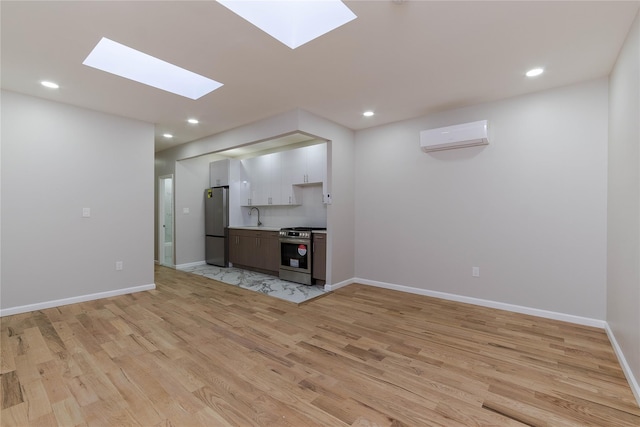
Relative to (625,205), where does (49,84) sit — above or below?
above

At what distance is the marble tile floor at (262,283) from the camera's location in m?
4.03

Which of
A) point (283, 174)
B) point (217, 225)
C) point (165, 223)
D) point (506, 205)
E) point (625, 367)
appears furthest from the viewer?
point (165, 223)

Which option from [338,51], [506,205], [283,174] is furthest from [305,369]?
[283,174]

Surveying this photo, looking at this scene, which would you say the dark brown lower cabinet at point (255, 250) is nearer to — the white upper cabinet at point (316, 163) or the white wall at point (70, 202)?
the white upper cabinet at point (316, 163)

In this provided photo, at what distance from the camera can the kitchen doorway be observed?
6.29 metres

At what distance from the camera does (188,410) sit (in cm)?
169

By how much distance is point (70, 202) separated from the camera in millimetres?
3617

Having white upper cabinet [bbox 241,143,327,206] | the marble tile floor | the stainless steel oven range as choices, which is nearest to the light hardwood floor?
the marble tile floor

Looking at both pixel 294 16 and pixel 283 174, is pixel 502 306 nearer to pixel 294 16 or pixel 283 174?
pixel 294 16

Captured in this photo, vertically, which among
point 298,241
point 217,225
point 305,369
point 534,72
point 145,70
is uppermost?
point 145,70

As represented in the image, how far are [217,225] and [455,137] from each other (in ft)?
15.9

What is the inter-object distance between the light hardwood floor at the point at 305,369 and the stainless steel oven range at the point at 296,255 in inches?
47.7

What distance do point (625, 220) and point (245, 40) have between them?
10.8 ft

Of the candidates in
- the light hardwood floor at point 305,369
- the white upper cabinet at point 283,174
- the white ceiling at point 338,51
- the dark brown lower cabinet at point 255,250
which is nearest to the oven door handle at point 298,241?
the dark brown lower cabinet at point 255,250
